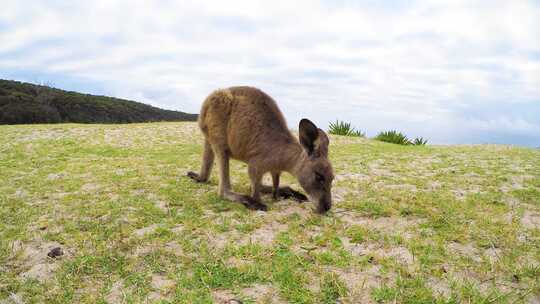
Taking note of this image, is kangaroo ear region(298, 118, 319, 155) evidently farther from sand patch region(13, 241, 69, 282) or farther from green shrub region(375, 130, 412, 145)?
green shrub region(375, 130, 412, 145)

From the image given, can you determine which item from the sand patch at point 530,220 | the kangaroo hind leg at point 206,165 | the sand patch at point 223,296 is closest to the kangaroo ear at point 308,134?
the kangaroo hind leg at point 206,165

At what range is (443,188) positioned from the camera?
6.09 meters

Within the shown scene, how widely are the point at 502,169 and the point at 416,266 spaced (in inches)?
194

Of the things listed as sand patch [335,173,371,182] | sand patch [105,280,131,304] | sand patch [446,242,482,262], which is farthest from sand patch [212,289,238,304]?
sand patch [335,173,371,182]

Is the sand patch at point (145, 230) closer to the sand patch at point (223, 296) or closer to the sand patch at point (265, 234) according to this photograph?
the sand patch at point (265, 234)

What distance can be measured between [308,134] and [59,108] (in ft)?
87.9

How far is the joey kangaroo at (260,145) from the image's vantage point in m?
4.67

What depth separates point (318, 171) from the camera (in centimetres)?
465

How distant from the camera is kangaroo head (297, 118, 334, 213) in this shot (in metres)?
4.61

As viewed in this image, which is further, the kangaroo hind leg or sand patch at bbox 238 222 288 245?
the kangaroo hind leg

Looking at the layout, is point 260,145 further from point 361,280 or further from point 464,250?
point 464,250

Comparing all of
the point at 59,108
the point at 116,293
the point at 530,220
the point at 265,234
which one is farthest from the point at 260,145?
the point at 59,108

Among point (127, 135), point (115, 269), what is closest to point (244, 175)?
point (115, 269)

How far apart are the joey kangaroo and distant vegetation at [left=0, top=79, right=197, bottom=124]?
17.6 meters
